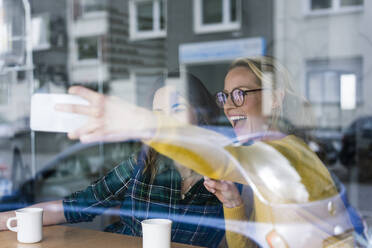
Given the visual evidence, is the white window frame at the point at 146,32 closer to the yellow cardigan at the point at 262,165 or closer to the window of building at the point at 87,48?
the window of building at the point at 87,48

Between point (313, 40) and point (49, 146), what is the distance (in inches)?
128

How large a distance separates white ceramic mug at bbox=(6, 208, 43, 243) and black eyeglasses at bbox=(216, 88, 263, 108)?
2.17 ft

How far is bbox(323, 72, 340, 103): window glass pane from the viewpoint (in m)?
5.20

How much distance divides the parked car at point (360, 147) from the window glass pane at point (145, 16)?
2.64 m

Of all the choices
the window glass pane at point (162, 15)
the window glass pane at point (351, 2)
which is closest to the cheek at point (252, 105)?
the window glass pane at point (351, 2)

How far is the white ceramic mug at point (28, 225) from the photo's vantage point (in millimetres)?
1219

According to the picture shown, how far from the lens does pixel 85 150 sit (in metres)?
5.18

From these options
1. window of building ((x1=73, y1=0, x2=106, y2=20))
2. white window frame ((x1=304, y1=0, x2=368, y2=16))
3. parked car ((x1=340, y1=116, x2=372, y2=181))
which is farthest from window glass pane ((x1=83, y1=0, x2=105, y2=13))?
parked car ((x1=340, y1=116, x2=372, y2=181))

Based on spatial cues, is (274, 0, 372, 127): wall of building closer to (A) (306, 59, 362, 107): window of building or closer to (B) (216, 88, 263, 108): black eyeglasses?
(A) (306, 59, 362, 107): window of building

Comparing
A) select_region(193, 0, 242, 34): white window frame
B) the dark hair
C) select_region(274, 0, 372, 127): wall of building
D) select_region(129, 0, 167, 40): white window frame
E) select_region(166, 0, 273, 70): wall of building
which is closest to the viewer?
the dark hair

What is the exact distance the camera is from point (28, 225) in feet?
4.01

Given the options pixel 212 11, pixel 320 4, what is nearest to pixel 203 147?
pixel 320 4

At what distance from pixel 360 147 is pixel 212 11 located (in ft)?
7.59

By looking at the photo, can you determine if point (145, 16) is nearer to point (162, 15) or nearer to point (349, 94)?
point (162, 15)
